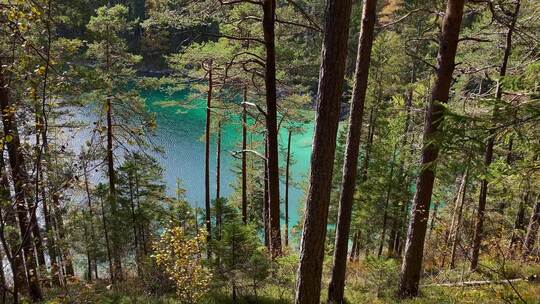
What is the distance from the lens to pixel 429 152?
Result: 6.31 m

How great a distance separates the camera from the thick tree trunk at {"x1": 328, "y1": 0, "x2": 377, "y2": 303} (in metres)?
6.01

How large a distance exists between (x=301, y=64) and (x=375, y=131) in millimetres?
4451

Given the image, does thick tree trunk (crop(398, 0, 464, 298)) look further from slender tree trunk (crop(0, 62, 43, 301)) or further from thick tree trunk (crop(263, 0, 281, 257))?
slender tree trunk (crop(0, 62, 43, 301))

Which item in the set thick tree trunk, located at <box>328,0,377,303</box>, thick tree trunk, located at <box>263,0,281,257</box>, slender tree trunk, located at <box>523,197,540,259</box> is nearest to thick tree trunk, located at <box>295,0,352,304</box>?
thick tree trunk, located at <box>328,0,377,303</box>

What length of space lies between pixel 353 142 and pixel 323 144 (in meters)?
2.34

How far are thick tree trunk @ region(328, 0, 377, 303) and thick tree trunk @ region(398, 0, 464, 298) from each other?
3.22 ft

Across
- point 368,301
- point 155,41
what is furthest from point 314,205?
point 155,41

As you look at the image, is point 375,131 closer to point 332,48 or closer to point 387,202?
point 387,202

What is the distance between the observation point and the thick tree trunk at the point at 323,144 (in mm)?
3943

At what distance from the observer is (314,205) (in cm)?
436

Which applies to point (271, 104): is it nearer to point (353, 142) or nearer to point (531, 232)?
point (353, 142)

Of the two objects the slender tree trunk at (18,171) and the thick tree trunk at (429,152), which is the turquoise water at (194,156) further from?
the slender tree trunk at (18,171)

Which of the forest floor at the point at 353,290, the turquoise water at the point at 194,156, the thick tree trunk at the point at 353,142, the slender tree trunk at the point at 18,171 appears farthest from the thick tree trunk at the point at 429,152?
the turquoise water at the point at 194,156

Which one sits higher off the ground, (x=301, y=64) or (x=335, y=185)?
(x=301, y=64)
